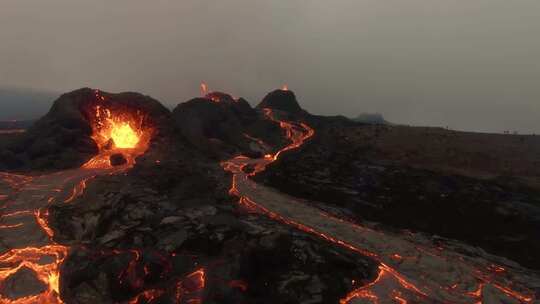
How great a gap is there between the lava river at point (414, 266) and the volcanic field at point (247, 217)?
0.09 meters

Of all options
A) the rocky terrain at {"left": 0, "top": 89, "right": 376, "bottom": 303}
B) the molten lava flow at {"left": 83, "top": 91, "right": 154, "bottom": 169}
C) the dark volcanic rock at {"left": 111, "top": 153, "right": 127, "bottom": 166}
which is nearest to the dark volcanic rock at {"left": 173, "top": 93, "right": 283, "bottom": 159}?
Answer: the molten lava flow at {"left": 83, "top": 91, "right": 154, "bottom": 169}

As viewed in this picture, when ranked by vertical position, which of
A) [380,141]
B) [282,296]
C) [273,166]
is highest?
[380,141]

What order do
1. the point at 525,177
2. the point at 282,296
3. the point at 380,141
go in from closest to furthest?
the point at 282,296, the point at 525,177, the point at 380,141

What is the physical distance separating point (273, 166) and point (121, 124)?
17.3 meters

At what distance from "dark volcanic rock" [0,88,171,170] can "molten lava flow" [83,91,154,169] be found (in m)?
0.43

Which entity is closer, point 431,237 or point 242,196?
point 431,237

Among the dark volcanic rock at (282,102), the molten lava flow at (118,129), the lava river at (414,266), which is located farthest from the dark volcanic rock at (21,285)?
the dark volcanic rock at (282,102)

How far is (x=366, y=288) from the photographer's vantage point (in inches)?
557

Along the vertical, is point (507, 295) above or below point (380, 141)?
below

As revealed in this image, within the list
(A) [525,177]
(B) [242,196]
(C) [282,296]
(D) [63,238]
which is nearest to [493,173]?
(A) [525,177]

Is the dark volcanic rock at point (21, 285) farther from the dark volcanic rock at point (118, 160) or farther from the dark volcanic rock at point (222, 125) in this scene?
the dark volcanic rock at point (222, 125)

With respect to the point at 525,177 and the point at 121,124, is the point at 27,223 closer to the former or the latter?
the point at 121,124

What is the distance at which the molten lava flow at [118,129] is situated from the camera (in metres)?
34.3

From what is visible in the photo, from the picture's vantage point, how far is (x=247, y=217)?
20312 mm
